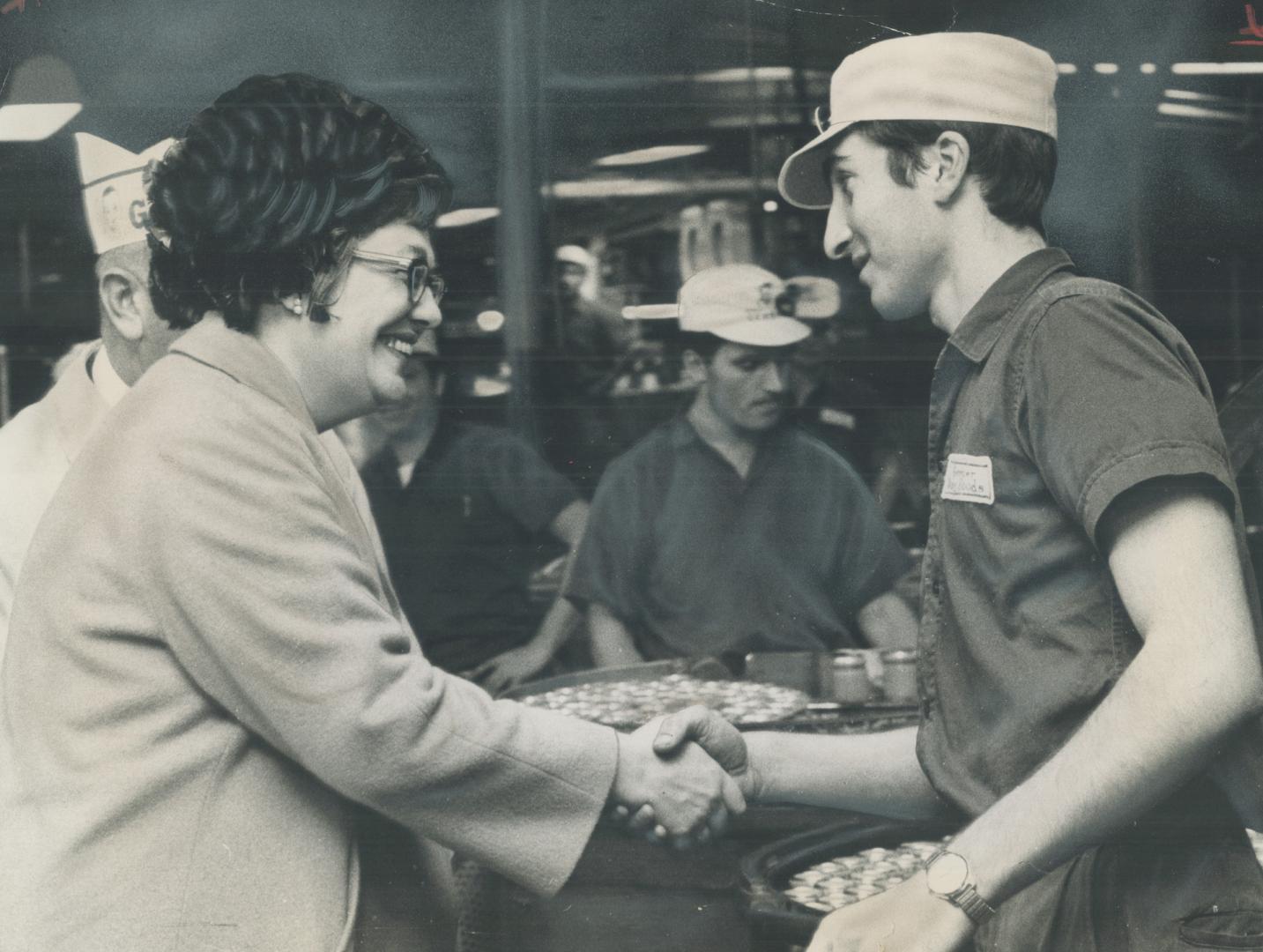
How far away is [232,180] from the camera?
2.34 m

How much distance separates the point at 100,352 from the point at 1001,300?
A: 1.74 metres

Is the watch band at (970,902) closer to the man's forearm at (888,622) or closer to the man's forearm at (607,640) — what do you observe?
the man's forearm at (888,622)

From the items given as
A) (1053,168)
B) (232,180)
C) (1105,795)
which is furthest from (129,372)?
(1105,795)

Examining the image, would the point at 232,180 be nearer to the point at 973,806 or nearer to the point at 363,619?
the point at 363,619

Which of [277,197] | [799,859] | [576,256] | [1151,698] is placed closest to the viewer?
[1151,698]

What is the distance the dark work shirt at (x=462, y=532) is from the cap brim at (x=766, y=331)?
512mm

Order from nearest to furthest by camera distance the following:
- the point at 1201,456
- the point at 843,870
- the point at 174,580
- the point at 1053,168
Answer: the point at 1201,456 < the point at 174,580 < the point at 1053,168 < the point at 843,870

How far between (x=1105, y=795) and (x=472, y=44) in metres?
Result: 1.84

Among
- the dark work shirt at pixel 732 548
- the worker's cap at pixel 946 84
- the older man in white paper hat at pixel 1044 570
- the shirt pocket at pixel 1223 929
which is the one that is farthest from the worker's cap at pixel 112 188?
the shirt pocket at pixel 1223 929

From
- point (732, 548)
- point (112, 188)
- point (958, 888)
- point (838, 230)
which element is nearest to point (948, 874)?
point (958, 888)

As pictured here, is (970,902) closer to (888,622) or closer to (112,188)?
(888,622)

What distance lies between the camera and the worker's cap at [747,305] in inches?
116

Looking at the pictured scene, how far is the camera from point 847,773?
8.32ft

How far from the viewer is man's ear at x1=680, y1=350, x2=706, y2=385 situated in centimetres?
311
